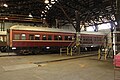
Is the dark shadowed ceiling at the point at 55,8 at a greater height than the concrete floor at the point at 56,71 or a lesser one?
greater

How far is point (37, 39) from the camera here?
2142 cm

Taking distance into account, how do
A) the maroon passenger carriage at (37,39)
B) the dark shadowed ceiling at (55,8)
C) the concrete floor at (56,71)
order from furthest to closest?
1. the dark shadowed ceiling at (55,8)
2. the maroon passenger carriage at (37,39)
3. the concrete floor at (56,71)

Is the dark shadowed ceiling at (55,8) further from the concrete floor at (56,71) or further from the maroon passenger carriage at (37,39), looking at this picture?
the concrete floor at (56,71)

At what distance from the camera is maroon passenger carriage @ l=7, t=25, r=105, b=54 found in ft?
65.4

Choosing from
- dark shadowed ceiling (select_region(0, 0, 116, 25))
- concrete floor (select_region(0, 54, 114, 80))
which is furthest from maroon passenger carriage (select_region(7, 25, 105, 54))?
concrete floor (select_region(0, 54, 114, 80))

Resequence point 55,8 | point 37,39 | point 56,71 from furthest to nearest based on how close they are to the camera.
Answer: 1. point 55,8
2. point 37,39
3. point 56,71

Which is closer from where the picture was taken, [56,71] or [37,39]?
[56,71]

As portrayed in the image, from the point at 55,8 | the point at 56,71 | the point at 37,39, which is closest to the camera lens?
the point at 56,71

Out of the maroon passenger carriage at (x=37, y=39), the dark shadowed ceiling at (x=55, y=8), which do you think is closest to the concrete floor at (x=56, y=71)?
the dark shadowed ceiling at (x=55, y=8)

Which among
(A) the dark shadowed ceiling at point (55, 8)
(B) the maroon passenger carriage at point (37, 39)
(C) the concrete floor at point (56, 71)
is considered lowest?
(C) the concrete floor at point (56, 71)

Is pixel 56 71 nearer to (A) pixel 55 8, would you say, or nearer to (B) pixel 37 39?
(B) pixel 37 39

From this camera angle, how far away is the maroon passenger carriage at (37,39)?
19922 millimetres

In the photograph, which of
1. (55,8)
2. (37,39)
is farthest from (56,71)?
(55,8)

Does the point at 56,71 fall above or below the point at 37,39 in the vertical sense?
below
